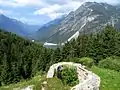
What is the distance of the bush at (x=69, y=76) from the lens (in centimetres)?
2879

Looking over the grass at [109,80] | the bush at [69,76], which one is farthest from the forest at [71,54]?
the bush at [69,76]

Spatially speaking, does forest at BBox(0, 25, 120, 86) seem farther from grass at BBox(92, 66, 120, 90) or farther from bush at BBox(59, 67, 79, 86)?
bush at BBox(59, 67, 79, 86)

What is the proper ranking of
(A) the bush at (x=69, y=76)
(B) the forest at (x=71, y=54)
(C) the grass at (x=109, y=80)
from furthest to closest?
(B) the forest at (x=71, y=54) → (C) the grass at (x=109, y=80) → (A) the bush at (x=69, y=76)

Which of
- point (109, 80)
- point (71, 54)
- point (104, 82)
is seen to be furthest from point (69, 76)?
point (71, 54)

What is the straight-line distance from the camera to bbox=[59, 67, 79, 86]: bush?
2879 cm

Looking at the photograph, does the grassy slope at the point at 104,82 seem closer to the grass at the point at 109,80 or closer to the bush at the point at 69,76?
the grass at the point at 109,80

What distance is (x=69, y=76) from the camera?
29141 mm

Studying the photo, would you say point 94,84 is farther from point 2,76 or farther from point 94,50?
point 2,76

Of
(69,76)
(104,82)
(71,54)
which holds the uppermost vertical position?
(69,76)

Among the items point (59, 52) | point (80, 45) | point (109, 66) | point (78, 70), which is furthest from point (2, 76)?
point (78, 70)

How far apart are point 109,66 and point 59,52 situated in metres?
85.9

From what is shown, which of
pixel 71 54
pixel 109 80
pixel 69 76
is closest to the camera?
pixel 69 76

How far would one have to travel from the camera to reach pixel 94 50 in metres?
104

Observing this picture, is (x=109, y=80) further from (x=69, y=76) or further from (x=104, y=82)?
(x=69, y=76)
